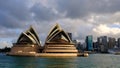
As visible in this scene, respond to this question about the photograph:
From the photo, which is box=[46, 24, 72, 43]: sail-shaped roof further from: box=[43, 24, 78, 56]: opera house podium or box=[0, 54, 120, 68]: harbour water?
box=[0, 54, 120, 68]: harbour water

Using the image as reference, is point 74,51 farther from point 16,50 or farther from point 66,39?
point 16,50

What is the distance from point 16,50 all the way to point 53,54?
18006 mm

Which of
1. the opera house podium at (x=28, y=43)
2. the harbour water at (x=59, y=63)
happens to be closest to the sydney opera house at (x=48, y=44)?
the opera house podium at (x=28, y=43)

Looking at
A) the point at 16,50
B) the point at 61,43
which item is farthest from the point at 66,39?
the point at 16,50

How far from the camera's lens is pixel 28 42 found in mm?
121875

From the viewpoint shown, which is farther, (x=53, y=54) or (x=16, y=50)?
(x=16, y=50)

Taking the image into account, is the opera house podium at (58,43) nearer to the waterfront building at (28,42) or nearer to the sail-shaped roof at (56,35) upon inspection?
the sail-shaped roof at (56,35)

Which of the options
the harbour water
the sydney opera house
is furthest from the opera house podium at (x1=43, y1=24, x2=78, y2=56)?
the harbour water

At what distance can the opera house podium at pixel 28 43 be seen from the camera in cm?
12094

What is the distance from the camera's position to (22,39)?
122m

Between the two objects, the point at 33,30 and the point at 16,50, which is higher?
the point at 33,30

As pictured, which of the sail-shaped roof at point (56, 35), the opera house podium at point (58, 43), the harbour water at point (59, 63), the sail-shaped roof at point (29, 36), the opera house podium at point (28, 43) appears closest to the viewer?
the harbour water at point (59, 63)

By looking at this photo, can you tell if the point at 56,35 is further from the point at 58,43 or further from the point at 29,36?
the point at 29,36

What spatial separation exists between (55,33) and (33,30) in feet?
33.8
